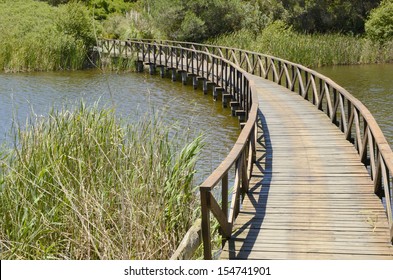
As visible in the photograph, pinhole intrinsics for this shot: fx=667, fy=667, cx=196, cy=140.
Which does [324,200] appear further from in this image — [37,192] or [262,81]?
[262,81]

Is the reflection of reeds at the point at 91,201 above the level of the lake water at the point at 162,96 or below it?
above

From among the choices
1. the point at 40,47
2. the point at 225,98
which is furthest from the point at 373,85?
the point at 40,47

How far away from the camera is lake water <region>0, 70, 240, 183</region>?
50.6ft

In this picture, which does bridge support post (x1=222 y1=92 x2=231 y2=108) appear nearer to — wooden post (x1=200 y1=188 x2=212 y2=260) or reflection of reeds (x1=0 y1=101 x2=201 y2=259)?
reflection of reeds (x1=0 y1=101 x2=201 y2=259)

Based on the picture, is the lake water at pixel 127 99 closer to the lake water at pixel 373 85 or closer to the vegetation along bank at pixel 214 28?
the vegetation along bank at pixel 214 28

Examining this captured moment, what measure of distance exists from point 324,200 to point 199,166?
4.38 metres

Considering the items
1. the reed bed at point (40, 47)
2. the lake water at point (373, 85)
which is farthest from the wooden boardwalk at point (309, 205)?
the reed bed at point (40, 47)

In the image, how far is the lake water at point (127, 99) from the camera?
15.4 metres

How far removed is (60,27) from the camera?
32.4 metres

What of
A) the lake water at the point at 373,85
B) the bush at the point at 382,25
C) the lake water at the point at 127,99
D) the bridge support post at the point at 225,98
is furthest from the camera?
the bush at the point at 382,25

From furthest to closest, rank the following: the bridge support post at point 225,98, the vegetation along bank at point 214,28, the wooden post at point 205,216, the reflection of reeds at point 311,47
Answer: the vegetation along bank at point 214,28 < the reflection of reeds at point 311,47 < the bridge support post at point 225,98 < the wooden post at point 205,216

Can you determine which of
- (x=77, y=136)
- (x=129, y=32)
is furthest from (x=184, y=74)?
(x=77, y=136)

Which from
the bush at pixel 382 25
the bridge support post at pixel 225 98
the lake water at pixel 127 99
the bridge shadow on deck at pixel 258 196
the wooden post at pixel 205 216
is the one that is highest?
the bush at pixel 382 25
